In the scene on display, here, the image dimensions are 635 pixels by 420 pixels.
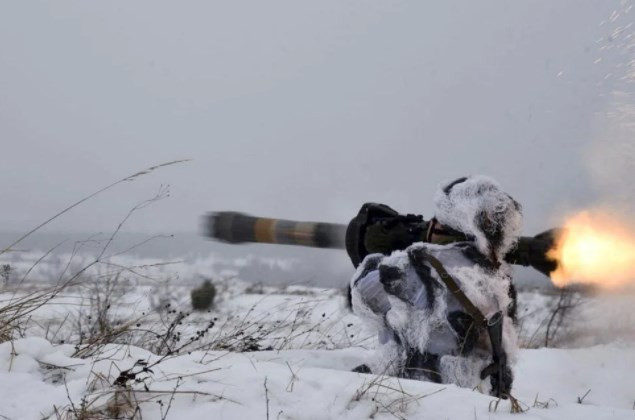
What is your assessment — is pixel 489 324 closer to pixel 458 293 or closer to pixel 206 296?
pixel 458 293

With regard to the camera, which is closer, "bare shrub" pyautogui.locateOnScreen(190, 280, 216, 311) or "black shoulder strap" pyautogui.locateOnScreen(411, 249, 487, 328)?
"black shoulder strap" pyautogui.locateOnScreen(411, 249, 487, 328)

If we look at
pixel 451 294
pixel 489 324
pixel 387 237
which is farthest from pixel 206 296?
pixel 489 324

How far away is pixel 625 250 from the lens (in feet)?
10.7

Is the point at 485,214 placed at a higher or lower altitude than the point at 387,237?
higher

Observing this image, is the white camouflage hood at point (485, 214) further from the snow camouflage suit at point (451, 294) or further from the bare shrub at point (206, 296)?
the bare shrub at point (206, 296)

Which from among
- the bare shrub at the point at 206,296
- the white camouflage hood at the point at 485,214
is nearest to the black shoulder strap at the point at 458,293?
the white camouflage hood at the point at 485,214

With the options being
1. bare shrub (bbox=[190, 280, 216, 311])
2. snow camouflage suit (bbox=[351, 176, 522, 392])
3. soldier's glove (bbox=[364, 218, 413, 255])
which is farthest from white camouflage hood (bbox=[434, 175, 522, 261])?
bare shrub (bbox=[190, 280, 216, 311])

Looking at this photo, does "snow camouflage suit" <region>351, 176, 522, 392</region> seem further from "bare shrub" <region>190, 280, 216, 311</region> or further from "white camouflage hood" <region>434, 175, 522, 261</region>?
"bare shrub" <region>190, 280, 216, 311</region>

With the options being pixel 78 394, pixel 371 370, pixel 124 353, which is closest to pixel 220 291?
pixel 371 370

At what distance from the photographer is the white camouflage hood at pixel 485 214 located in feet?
9.81

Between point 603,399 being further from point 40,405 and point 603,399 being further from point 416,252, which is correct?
point 40,405

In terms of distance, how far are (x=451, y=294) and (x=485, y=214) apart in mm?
461

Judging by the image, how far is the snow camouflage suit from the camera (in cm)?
296

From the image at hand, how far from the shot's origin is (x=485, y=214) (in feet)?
9.79
